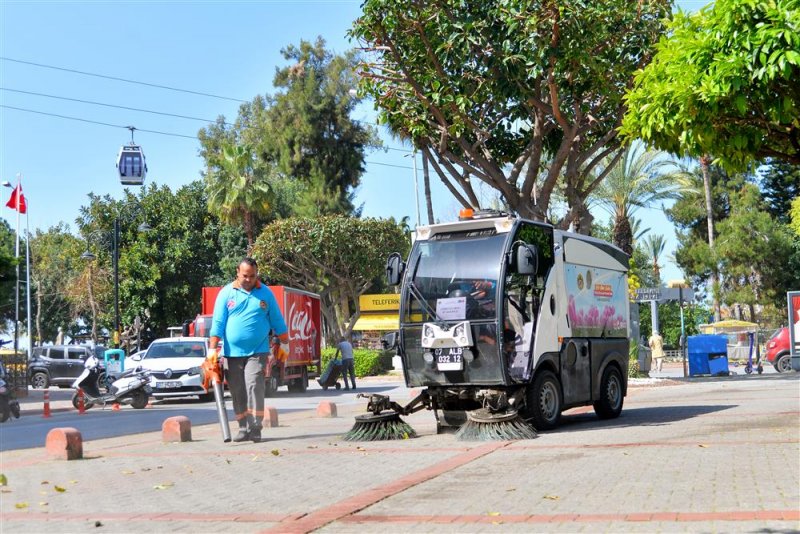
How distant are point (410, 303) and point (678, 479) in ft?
17.7

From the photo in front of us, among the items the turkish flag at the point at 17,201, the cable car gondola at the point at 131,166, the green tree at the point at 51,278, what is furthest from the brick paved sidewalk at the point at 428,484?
the green tree at the point at 51,278

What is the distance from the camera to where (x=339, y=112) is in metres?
57.7

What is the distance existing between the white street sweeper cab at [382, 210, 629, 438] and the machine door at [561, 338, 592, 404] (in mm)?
13

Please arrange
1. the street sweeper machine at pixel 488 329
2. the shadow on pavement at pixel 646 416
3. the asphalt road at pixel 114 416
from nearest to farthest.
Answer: the street sweeper machine at pixel 488 329, the shadow on pavement at pixel 646 416, the asphalt road at pixel 114 416

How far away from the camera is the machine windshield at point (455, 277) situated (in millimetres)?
12211

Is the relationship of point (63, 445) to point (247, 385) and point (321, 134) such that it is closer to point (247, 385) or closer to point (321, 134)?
point (247, 385)

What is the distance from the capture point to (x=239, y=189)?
5150 cm

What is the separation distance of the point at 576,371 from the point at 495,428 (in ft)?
8.45

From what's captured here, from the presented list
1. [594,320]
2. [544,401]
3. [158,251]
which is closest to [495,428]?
[544,401]

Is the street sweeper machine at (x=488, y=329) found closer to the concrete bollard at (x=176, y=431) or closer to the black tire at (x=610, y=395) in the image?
the black tire at (x=610, y=395)

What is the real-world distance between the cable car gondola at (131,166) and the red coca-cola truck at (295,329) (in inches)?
372

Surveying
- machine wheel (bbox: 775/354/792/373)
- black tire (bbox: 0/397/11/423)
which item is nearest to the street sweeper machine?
black tire (bbox: 0/397/11/423)

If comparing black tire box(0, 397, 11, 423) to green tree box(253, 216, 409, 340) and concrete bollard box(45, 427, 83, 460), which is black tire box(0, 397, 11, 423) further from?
green tree box(253, 216, 409, 340)

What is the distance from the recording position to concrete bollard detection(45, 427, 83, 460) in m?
10.5
